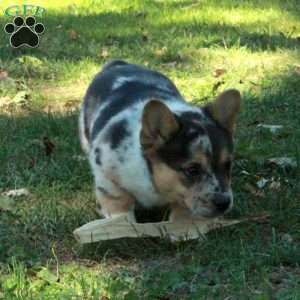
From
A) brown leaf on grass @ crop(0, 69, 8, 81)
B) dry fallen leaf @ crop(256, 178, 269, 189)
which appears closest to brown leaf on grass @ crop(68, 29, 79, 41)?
brown leaf on grass @ crop(0, 69, 8, 81)

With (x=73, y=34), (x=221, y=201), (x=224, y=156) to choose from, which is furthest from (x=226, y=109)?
(x=73, y=34)

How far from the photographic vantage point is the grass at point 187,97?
3.78 metres

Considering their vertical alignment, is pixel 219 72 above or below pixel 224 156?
below

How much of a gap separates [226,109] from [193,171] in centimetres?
50

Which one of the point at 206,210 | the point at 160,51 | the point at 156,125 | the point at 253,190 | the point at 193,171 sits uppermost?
the point at 156,125

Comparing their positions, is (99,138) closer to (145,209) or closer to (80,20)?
(145,209)

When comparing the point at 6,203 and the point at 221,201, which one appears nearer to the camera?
the point at 221,201

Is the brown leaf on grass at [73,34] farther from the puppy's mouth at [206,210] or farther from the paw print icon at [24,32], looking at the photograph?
the puppy's mouth at [206,210]

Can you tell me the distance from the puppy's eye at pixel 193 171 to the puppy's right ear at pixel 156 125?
8.3 inches

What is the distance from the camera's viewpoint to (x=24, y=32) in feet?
28.6

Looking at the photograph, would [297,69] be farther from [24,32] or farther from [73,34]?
[24,32]

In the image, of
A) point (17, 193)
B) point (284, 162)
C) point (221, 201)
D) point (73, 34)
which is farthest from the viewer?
point (73, 34)

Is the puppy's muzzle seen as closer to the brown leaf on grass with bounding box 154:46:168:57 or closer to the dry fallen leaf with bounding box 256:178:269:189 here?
the dry fallen leaf with bounding box 256:178:269:189

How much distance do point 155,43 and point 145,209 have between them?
172 inches
